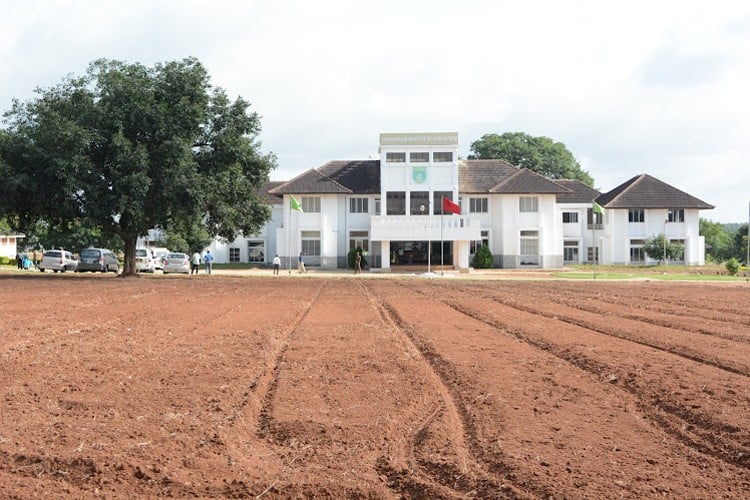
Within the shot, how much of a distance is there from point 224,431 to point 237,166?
101 ft

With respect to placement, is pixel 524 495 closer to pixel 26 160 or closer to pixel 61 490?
pixel 61 490

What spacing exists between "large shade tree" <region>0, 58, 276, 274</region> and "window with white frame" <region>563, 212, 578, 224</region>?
1344 inches

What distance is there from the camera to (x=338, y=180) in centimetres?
5562

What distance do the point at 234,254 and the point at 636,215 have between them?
120ft

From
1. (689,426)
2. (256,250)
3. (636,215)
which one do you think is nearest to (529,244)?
(636,215)

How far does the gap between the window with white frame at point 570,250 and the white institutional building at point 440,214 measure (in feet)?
10.6

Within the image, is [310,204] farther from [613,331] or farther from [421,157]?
[613,331]

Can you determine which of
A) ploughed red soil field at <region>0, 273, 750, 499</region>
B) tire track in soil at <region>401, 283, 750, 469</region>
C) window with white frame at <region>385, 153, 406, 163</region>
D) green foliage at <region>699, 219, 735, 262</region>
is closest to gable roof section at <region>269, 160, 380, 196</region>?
window with white frame at <region>385, 153, 406, 163</region>

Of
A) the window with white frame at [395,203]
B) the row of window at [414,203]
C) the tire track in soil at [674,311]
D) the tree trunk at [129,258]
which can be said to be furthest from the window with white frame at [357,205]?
the tire track in soil at [674,311]

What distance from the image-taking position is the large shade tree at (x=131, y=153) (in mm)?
32812

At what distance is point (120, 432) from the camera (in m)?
6.54

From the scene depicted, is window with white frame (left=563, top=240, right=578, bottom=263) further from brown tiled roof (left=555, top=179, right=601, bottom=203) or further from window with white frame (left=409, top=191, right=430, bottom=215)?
window with white frame (left=409, top=191, right=430, bottom=215)

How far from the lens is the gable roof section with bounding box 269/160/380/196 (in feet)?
174

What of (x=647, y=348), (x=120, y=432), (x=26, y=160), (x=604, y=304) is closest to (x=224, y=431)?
(x=120, y=432)
